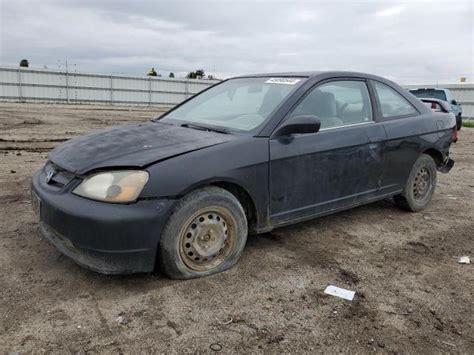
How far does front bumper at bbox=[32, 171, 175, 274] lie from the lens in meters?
2.86

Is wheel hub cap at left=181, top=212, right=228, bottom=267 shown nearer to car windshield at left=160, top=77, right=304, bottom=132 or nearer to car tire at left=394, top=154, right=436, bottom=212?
car windshield at left=160, top=77, right=304, bottom=132

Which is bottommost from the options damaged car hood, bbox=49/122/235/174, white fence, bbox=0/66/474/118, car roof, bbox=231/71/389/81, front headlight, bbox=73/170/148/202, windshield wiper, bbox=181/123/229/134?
front headlight, bbox=73/170/148/202

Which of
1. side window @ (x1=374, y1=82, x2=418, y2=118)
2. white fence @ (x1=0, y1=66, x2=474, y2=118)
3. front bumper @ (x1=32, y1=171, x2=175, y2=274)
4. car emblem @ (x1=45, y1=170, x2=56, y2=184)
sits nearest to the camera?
front bumper @ (x1=32, y1=171, x2=175, y2=274)

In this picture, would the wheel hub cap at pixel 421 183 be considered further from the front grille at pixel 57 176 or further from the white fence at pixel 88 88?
the white fence at pixel 88 88

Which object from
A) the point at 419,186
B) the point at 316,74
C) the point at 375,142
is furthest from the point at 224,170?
the point at 419,186

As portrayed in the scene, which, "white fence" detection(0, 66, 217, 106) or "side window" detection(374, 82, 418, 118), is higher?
"white fence" detection(0, 66, 217, 106)

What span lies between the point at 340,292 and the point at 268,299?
56cm

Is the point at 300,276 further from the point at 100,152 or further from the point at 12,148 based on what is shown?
the point at 12,148

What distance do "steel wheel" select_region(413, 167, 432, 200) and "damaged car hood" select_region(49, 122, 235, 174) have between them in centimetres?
279

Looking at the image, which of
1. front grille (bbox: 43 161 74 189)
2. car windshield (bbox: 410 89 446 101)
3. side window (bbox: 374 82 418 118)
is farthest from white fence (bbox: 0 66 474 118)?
front grille (bbox: 43 161 74 189)

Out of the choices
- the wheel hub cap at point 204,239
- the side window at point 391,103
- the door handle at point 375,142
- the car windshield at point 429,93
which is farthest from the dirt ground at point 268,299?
the car windshield at point 429,93

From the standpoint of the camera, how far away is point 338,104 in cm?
427

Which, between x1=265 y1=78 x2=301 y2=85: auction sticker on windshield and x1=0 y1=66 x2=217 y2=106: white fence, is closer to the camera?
x1=265 y1=78 x2=301 y2=85: auction sticker on windshield

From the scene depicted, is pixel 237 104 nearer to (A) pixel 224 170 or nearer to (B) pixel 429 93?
(A) pixel 224 170
